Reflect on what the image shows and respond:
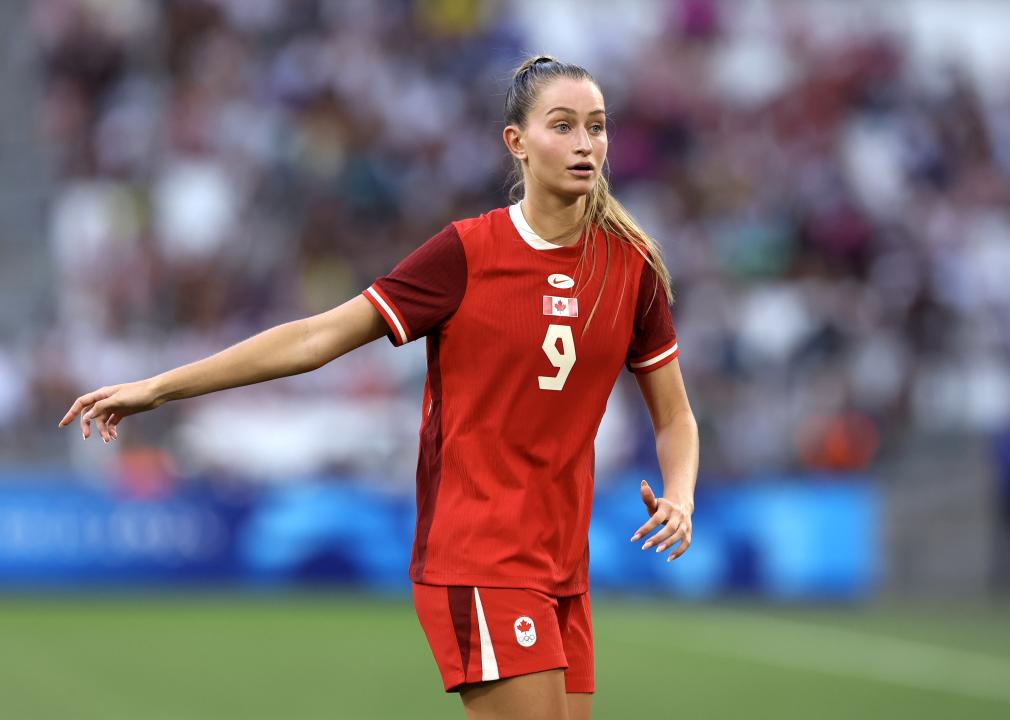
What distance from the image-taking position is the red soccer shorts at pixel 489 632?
14.5 feet

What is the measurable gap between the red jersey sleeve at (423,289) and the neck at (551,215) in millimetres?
239

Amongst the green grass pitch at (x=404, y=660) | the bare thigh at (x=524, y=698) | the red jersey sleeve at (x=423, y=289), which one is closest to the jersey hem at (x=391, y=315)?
the red jersey sleeve at (x=423, y=289)

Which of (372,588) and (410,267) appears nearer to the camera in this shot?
(410,267)

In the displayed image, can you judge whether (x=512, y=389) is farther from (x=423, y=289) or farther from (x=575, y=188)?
(x=575, y=188)

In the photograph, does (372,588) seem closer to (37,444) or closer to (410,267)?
(37,444)

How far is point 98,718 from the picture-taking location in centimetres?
955

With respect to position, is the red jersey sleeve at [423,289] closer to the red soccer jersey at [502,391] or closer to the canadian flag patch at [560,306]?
the red soccer jersey at [502,391]

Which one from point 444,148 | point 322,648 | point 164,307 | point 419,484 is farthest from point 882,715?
point 444,148

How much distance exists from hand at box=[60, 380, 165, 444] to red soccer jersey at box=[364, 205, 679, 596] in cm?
65

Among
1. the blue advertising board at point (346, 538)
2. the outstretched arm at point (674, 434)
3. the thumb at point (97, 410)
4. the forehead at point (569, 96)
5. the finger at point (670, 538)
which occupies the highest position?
the forehead at point (569, 96)

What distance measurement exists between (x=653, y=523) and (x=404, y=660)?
792cm

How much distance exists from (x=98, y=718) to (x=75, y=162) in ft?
28.6

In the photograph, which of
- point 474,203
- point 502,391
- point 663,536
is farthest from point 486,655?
point 474,203

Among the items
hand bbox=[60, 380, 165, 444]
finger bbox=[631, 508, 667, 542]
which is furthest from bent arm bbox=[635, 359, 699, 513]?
hand bbox=[60, 380, 165, 444]
